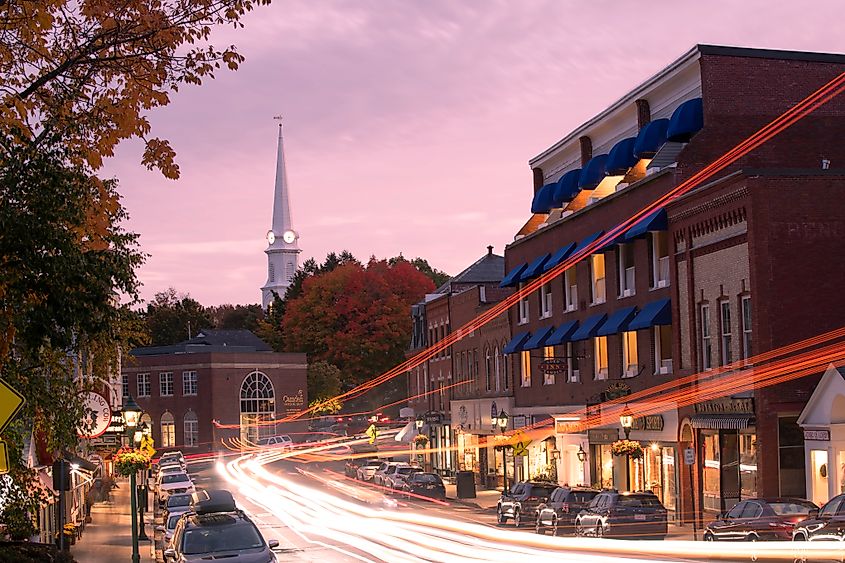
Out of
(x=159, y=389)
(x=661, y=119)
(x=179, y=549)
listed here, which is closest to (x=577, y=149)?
(x=661, y=119)

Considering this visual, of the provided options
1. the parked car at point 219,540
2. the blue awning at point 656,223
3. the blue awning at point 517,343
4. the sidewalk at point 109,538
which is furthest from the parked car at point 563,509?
the blue awning at point 517,343

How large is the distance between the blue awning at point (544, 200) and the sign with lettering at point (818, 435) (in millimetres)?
25429

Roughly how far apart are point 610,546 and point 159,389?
290 ft

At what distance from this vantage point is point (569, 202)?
57094mm

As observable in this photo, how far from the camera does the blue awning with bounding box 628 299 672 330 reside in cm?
4288

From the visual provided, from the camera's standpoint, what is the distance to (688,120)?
43438 mm

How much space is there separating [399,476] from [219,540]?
3940 cm

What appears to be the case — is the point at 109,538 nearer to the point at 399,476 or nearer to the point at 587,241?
the point at 587,241

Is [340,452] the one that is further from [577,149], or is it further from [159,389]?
[577,149]

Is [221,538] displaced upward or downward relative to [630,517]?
upward

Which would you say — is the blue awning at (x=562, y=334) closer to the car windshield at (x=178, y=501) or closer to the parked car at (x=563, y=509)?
the parked car at (x=563, y=509)

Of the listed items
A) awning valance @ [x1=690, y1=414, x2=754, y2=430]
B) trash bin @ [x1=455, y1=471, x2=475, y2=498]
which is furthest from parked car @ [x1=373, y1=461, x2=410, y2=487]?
awning valance @ [x1=690, y1=414, x2=754, y2=430]

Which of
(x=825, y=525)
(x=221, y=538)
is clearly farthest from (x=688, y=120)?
(x=221, y=538)

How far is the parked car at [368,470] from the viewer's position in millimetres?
74375
